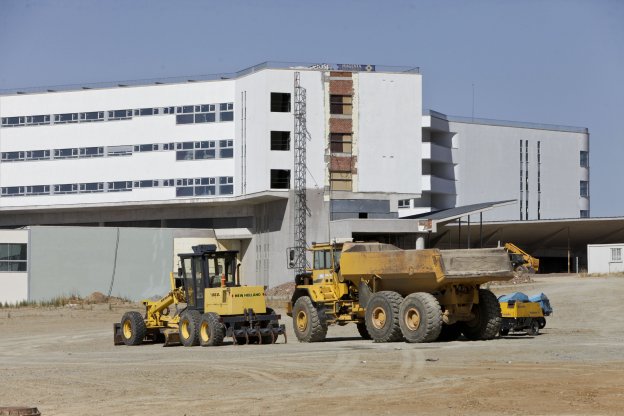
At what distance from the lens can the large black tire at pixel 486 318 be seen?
103ft

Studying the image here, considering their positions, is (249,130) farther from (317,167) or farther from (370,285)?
(370,285)

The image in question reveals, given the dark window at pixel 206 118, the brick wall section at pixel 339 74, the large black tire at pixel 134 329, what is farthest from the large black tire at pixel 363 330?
the dark window at pixel 206 118

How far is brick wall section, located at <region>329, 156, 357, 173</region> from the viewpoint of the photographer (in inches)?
3093

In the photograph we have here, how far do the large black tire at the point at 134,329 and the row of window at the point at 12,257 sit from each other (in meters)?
40.4

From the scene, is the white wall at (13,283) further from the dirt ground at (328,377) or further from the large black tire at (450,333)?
the large black tire at (450,333)

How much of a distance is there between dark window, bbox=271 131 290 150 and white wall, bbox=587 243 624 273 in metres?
21.4

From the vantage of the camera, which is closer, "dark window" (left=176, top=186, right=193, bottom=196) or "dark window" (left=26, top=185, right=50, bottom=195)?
"dark window" (left=176, top=186, right=193, bottom=196)

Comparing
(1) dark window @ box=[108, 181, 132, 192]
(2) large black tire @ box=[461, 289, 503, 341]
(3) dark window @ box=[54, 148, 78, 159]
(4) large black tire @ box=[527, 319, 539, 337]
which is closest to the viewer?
(2) large black tire @ box=[461, 289, 503, 341]

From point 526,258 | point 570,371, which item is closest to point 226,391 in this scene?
point 570,371

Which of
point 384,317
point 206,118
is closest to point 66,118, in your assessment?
point 206,118

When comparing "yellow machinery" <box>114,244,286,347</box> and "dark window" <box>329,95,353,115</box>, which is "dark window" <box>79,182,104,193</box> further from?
"yellow machinery" <box>114,244,286,347</box>

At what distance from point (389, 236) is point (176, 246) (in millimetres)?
14723

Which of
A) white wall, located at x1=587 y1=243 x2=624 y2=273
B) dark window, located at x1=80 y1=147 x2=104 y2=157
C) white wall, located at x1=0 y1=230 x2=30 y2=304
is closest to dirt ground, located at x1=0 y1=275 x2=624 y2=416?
white wall, located at x1=0 y1=230 x2=30 y2=304

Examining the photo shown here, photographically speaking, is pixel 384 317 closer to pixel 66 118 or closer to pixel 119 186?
pixel 119 186
